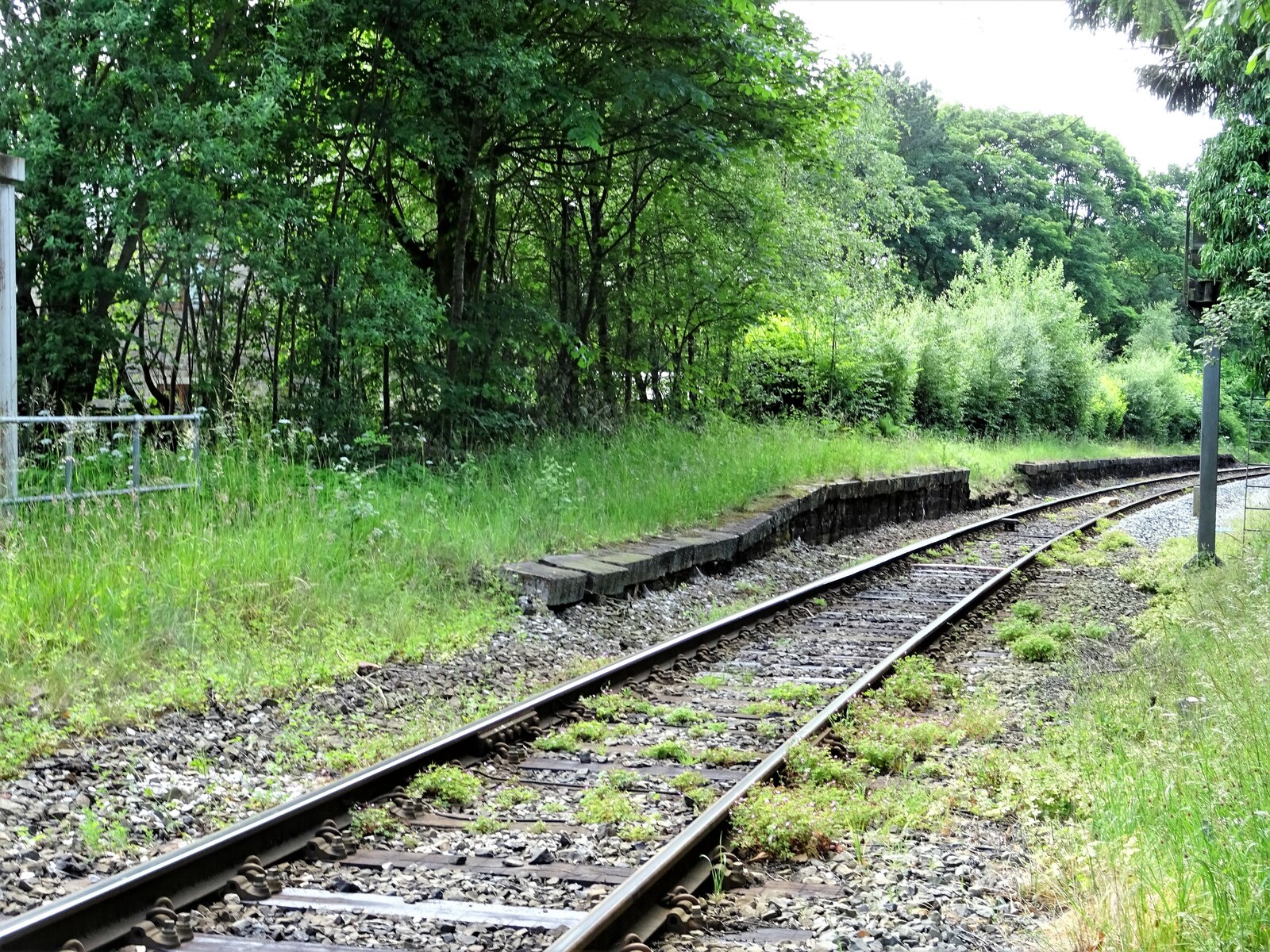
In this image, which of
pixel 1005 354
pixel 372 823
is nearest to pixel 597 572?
pixel 372 823

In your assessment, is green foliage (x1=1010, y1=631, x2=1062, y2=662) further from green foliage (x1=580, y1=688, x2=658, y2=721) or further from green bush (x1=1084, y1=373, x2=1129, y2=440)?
green bush (x1=1084, y1=373, x2=1129, y2=440)

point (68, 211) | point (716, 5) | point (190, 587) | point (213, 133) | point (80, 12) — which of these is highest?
point (716, 5)

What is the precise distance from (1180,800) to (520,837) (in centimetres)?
267

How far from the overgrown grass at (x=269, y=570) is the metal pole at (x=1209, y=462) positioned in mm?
6312

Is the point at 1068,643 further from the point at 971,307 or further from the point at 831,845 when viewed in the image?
the point at 971,307

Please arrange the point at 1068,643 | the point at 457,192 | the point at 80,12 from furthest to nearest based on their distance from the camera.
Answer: the point at 457,192 < the point at 80,12 < the point at 1068,643

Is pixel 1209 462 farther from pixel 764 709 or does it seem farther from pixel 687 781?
pixel 687 781

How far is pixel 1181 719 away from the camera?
6.02m

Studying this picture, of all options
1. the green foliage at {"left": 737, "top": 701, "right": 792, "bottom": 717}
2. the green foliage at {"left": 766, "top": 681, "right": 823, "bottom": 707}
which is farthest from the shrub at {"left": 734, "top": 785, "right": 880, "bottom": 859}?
the green foliage at {"left": 766, "top": 681, "right": 823, "bottom": 707}

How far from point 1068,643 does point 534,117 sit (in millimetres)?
8558

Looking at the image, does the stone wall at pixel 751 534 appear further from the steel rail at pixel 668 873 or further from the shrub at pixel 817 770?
the shrub at pixel 817 770

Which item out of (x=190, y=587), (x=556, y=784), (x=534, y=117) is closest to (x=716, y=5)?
(x=534, y=117)

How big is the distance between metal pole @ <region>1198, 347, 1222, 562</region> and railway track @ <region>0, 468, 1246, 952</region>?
7553mm

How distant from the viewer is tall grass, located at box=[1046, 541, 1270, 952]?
3404 mm
